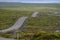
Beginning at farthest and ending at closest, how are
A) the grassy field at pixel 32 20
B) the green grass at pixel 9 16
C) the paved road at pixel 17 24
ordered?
the green grass at pixel 9 16 < the paved road at pixel 17 24 < the grassy field at pixel 32 20

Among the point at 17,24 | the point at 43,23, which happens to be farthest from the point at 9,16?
the point at 43,23

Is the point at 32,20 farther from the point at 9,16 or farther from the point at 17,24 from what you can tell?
the point at 9,16

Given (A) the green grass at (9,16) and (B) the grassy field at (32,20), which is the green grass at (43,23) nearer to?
(B) the grassy field at (32,20)

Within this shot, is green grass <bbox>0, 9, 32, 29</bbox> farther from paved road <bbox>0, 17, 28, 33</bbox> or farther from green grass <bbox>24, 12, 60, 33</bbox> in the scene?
green grass <bbox>24, 12, 60, 33</bbox>

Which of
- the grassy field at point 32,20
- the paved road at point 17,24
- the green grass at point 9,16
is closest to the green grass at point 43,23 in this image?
the grassy field at point 32,20

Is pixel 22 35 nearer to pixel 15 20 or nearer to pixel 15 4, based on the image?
pixel 15 20

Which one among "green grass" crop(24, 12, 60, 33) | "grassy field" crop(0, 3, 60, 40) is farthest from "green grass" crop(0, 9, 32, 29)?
"green grass" crop(24, 12, 60, 33)

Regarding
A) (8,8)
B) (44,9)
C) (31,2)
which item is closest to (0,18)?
(8,8)

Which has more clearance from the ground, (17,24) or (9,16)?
(9,16)

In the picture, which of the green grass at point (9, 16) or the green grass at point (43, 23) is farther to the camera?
the green grass at point (9, 16)
